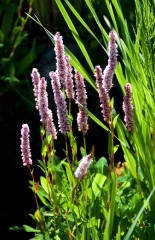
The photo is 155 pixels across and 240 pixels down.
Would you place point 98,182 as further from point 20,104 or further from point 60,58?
point 20,104

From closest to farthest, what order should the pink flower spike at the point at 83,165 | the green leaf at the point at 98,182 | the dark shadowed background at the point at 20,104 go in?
the pink flower spike at the point at 83,165
the green leaf at the point at 98,182
the dark shadowed background at the point at 20,104

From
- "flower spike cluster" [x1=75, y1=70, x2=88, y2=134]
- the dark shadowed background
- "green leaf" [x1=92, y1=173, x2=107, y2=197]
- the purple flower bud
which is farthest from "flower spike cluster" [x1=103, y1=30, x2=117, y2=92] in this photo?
the dark shadowed background

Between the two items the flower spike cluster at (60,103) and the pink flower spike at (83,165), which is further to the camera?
the flower spike cluster at (60,103)

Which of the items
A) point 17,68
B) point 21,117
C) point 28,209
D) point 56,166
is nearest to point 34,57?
point 17,68

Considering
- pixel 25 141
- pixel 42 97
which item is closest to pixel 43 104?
pixel 42 97

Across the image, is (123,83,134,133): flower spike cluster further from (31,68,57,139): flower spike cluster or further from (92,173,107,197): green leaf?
(92,173,107,197): green leaf

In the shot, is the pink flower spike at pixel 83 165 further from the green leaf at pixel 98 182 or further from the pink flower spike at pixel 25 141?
the green leaf at pixel 98 182

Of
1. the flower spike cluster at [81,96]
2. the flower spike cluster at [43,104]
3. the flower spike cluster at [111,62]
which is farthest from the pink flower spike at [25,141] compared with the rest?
the flower spike cluster at [111,62]

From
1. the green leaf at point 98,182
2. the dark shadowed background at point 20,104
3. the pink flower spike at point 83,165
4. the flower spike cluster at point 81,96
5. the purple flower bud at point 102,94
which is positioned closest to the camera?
the pink flower spike at point 83,165

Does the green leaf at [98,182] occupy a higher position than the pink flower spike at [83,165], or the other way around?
the pink flower spike at [83,165]

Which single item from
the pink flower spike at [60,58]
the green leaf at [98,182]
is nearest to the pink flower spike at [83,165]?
the pink flower spike at [60,58]

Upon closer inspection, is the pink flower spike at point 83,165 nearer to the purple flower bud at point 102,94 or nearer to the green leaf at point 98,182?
the purple flower bud at point 102,94

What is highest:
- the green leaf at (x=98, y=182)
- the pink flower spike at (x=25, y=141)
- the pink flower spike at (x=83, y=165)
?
the pink flower spike at (x=25, y=141)
